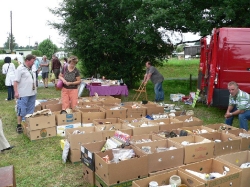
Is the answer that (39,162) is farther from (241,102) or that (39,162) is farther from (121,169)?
(241,102)

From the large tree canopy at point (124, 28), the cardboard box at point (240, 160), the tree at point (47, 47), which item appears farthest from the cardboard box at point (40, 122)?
the tree at point (47, 47)

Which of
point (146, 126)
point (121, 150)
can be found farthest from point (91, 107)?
point (121, 150)

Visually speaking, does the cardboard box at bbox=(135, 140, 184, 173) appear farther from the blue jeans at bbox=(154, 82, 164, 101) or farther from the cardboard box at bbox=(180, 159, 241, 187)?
the blue jeans at bbox=(154, 82, 164, 101)

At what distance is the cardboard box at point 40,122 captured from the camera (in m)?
5.41

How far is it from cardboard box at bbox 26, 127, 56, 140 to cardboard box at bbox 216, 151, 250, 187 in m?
3.49

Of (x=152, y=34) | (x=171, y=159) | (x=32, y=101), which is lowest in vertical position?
(x=171, y=159)

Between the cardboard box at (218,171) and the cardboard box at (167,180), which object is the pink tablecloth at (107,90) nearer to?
the cardboard box at (218,171)

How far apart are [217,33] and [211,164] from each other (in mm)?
4717

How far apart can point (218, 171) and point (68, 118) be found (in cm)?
341

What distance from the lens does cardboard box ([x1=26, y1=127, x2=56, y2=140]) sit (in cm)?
547

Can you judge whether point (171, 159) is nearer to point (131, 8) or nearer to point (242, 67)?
point (242, 67)

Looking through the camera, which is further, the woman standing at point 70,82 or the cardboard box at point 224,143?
the woman standing at point 70,82

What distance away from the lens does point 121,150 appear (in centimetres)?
362

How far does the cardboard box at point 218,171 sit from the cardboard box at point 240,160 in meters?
0.07
